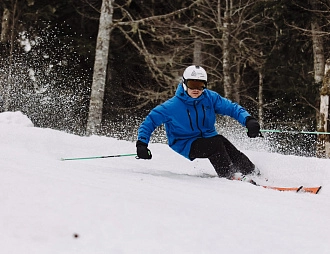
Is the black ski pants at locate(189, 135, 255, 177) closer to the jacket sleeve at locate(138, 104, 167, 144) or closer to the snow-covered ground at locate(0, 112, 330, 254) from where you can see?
the jacket sleeve at locate(138, 104, 167, 144)

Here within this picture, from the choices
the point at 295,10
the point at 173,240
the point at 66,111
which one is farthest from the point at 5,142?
the point at 66,111

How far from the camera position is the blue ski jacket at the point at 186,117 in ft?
15.4

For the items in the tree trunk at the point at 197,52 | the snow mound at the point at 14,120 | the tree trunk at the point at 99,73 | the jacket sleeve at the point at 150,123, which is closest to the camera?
the jacket sleeve at the point at 150,123

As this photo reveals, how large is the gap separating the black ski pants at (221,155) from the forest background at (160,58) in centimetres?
648

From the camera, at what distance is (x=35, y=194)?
249cm

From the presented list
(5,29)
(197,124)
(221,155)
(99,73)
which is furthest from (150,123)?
(5,29)

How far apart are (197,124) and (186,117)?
16 centimetres

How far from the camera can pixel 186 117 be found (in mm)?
4805

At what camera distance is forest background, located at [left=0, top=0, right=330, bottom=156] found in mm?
Result: 12562

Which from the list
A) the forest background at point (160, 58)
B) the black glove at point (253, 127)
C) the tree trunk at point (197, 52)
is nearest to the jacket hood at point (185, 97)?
the black glove at point (253, 127)

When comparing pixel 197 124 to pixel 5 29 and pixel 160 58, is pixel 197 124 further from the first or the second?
pixel 5 29

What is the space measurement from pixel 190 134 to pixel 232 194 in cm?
155

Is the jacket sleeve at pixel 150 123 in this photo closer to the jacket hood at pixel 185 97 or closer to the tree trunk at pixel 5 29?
the jacket hood at pixel 185 97

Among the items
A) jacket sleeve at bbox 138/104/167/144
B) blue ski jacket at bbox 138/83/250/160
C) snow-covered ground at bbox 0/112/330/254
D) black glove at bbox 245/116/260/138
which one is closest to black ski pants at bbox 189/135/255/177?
blue ski jacket at bbox 138/83/250/160
